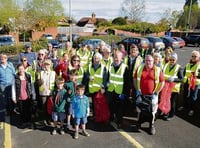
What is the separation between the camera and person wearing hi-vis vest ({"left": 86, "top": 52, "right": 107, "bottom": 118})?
6387mm

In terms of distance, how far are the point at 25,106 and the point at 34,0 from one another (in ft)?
128

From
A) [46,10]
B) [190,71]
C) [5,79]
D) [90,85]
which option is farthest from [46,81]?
[46,10]

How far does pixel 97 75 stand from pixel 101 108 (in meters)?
0.84

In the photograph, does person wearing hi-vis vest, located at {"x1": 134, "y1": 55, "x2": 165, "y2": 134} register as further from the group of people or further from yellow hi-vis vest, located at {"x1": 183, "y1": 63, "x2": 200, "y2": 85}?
yellow hi-vis vest, located at {"x1": 183, "y1": 63, "x2": 200, "y2": 85}

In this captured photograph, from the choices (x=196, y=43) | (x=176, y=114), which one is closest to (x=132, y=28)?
(x=196, y=43)

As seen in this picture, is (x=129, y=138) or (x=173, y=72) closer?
(x=129, y=138)

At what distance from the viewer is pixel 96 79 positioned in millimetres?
6438

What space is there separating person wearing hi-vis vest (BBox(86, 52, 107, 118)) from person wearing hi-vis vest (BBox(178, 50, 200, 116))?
7.60 feet

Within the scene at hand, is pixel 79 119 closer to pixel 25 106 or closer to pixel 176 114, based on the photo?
pixel 25 106

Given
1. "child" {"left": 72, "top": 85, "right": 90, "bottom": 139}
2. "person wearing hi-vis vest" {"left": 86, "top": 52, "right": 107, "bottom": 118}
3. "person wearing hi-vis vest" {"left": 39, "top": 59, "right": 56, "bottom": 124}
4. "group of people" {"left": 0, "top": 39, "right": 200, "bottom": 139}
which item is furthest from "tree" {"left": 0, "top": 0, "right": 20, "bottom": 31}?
"child" {"left": 72, "top": 85, "right": 90, "bottom": 139}

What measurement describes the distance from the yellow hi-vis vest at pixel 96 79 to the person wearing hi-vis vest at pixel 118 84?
21 centimetres

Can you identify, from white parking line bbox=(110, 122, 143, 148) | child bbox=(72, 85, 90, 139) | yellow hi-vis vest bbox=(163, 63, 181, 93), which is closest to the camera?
white parking line bbox=(110, 122, 143, 148)

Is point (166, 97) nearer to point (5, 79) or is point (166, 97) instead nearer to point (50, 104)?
point (50, 104)

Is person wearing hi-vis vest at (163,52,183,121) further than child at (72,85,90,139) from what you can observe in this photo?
Yes
